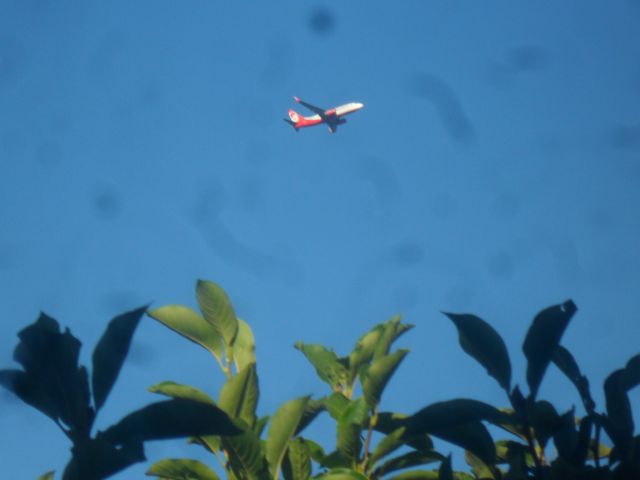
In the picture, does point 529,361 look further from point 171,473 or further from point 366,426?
point 171,473

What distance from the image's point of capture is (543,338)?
145 inches

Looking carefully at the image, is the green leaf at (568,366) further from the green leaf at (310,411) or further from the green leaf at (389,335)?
the green leaf at (310,411)

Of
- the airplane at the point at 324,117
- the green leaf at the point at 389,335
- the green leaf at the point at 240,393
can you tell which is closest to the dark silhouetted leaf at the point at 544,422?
the green leaf at the point at 389,335

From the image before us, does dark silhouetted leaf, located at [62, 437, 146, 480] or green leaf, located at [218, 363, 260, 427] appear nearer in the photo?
dark silhouetted leaf, located at [62, 437, 146, 480]

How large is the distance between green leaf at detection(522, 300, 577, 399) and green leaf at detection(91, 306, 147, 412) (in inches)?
69.2

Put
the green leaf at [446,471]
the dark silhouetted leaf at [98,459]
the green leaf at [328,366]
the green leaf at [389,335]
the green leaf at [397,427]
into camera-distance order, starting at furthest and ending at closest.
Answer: the green leaf at [328,366], the green leaf at [389,335], the green leaf at [397,427], the green leaf at [446,471], the dark silhouetted leaf at [98,459]

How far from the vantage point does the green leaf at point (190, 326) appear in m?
4.34

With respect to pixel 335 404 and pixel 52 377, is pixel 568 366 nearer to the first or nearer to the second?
pixel 335 404

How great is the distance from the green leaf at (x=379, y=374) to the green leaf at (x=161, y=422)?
1.14m

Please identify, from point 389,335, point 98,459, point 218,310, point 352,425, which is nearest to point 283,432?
point 352,425

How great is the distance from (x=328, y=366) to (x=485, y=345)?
48.0 inches

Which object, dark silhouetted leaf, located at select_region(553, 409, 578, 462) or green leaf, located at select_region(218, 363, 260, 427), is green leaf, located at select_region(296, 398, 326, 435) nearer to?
green leaf, located at select_region(218, 363, 260, 427)

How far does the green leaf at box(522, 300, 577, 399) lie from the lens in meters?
3.65

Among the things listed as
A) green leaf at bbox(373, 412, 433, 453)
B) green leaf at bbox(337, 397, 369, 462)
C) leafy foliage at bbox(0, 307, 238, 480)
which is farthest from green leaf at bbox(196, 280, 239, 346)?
leafy foliage at bbox(0, 307, 238, 480)
